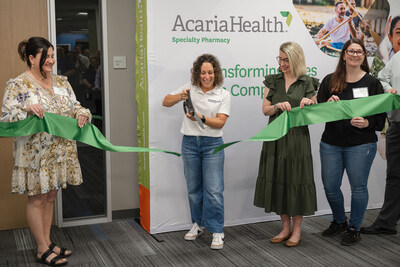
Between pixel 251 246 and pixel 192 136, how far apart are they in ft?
3.41

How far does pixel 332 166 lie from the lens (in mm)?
3750

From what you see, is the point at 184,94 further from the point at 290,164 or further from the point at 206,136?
the point at 290,164

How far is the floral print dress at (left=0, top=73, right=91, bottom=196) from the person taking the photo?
3.16 meters

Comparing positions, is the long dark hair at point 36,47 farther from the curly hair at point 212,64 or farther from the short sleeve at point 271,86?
the short sleeve at point 271,86

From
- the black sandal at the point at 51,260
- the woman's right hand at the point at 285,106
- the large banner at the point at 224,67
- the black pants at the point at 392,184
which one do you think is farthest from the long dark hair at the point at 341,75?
the black sandal at the point at 51,260

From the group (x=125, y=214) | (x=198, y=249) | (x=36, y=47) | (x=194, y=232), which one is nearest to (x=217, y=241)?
(x=198, y=249)

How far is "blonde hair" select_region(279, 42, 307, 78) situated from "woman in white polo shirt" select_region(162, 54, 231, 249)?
547 millimetres

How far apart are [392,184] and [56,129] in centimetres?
289

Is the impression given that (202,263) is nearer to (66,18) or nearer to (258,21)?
(258,21)

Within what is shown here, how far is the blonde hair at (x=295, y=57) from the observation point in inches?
139

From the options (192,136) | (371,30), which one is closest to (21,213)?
(192,136)

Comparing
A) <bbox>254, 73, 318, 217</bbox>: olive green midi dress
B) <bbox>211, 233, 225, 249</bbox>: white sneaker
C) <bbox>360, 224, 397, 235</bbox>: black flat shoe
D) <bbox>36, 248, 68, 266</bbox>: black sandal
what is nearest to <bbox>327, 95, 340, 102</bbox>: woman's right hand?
<bbox>254, 73, 318, 217</bbox>: olive green midi dress

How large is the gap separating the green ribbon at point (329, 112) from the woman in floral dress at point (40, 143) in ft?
3.83

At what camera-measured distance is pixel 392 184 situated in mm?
4062
